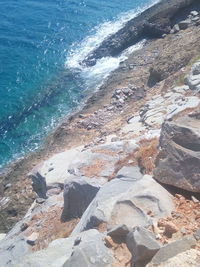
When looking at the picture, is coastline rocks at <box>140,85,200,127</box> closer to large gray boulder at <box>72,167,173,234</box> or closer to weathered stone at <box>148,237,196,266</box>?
large gray boulder at <box>72,167,173,234</box>

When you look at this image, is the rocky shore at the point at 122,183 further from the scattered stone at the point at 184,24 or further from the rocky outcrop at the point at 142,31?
the rocky outcrop at the point at 142,31

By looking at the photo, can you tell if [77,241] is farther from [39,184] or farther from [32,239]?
[39,184]

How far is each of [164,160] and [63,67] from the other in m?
34.1

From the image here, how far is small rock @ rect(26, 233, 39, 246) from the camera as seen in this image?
67.0ft

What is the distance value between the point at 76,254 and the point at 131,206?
2693 millimetres

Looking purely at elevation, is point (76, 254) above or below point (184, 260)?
below

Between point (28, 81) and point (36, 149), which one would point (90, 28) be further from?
point (36, 149)

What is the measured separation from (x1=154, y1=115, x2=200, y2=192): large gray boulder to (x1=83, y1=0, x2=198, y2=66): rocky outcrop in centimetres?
3349

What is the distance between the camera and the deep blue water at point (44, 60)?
40250mm

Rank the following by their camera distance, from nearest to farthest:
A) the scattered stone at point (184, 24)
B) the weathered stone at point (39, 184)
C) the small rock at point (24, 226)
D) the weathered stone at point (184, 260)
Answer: the weathered stone at point (184, 260) → the small rock at point (24, 226) → the weathered stone at point (39, 184) → the scattered stone at point (184, 24)

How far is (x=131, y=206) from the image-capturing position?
14.7m

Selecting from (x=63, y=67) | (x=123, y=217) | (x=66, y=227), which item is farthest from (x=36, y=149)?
(x=123, y=217)

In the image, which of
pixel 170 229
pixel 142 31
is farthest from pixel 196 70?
pixel 142 31

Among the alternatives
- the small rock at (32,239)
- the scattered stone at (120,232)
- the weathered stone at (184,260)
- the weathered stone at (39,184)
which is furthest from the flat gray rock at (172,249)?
the weathered stone at (39,184)
